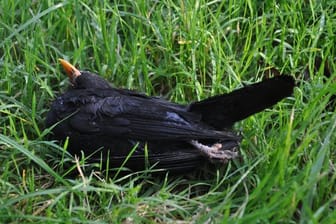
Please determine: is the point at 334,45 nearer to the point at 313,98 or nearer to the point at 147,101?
the point at 313,98

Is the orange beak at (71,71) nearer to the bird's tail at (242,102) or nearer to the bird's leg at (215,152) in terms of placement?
the bird's tail at (242,102)

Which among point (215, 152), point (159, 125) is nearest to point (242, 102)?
point (215, 152)

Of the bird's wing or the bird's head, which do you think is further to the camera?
the bird's head

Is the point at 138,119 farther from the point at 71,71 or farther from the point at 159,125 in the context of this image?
the point at 71,71

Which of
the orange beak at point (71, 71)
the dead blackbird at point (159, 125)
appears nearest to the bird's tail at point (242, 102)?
the dead blackbird at point (159, 125)

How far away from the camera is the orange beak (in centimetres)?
342

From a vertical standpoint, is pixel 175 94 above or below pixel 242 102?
below

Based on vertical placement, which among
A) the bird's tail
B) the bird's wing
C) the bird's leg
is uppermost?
the bird's tail

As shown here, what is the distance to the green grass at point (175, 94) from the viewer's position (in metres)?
2.69

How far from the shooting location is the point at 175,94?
3.42 metres

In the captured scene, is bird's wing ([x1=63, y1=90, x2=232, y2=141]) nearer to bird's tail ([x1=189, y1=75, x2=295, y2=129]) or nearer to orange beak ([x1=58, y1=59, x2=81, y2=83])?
bird's tail ([x1=189, y1=75, x2=295, y2=129])

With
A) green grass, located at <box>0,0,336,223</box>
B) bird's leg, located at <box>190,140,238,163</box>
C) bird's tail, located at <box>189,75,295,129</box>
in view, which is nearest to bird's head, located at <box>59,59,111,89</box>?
green grass, located at <box>0,0,336,223</box>

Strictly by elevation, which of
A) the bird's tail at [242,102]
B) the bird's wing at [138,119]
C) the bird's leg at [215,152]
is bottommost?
the bird's leg at [215,152]

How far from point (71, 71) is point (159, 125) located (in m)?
0.65
